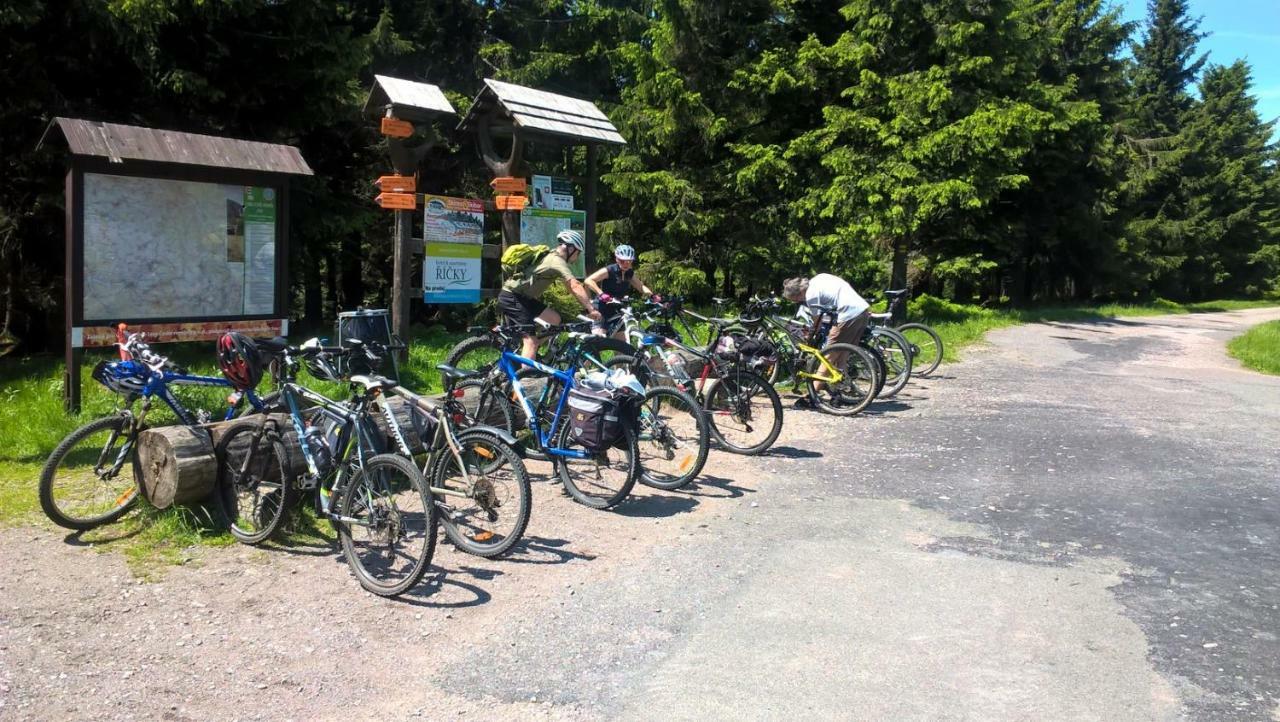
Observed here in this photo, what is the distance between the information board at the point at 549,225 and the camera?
1102 centimetres

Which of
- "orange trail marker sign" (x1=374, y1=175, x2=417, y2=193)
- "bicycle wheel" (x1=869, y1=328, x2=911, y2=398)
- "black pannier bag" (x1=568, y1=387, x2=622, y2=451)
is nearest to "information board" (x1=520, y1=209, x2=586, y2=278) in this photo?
"orange trail marker sign" (x1=374, y1=175, x2=417, y2=193)

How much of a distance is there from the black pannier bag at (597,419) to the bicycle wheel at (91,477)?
9.31 feet

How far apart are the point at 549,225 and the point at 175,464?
6.31 metres

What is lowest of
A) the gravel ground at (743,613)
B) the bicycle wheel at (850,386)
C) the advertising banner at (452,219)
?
the gravel ground at (743,613)

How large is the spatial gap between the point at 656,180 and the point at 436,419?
1340 cm

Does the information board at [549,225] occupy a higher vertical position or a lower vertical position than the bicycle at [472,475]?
higher

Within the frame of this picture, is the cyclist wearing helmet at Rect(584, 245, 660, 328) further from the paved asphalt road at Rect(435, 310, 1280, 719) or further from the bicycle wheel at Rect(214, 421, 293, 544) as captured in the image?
the bicycle wheel at Rect(214, 421, 293, 544)

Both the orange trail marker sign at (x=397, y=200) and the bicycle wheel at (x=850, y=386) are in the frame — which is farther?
the bicycle wheel at (x=850, y=386)

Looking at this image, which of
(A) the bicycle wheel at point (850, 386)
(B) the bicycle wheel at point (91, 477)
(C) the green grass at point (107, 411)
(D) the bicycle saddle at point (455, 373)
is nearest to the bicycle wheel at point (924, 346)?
(A) the bicycle wheel at point (850, 386)

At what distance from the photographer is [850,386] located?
10398mm

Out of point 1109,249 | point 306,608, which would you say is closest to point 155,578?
point 306,608

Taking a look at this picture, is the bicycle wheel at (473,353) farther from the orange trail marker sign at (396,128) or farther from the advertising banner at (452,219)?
the orange trail marker sign at (396,128)

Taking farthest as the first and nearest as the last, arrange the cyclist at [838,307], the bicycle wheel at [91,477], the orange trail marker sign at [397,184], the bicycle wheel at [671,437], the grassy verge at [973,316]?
the grassy verge at [973,316], the cyclist at [838,307], the orange trail marker sign at [397,184], the bicycle wheel at [671,437], the bicycle wheel at [91,477]

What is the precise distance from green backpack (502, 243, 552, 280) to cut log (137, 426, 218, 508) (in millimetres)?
3585
